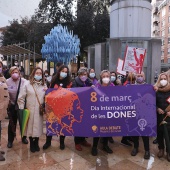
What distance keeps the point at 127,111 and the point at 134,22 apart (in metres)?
11.8

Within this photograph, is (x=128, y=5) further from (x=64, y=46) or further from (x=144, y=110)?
(x=144, y=110)

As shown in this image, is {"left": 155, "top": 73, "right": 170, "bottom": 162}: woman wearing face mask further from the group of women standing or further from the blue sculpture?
the blue sculpture

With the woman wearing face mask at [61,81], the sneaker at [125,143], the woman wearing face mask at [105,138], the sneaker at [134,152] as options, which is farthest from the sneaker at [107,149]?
the woman wearing face mask at [61,81]

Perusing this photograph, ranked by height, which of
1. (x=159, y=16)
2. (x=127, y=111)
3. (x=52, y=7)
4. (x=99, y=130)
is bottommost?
(x=99, y=130)

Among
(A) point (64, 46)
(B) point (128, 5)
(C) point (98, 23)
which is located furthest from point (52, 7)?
(A) point (64, 46)

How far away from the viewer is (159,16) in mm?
66625

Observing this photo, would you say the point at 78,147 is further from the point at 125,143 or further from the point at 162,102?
the point at 162,102

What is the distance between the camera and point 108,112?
4188 mm

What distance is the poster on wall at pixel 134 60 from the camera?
5.70m

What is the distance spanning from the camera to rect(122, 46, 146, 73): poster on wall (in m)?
5.70

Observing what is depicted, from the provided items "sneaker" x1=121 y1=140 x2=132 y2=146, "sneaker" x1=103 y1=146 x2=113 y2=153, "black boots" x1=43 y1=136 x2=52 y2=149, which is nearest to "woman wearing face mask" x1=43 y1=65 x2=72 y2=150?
"black boots" x1=43 y1=136 x2=52 y2=149

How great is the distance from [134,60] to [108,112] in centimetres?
214

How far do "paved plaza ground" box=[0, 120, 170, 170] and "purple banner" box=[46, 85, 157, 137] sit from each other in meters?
0.45

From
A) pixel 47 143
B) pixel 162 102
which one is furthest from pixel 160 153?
pixel 47 143
